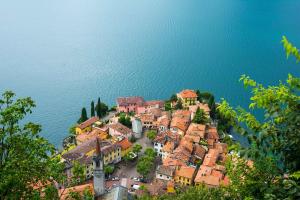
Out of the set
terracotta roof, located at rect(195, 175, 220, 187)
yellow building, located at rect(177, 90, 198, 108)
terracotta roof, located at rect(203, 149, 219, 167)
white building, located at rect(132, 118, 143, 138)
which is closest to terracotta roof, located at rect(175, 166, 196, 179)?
terracotta roof, located at rect(195, 175, 220, 187)

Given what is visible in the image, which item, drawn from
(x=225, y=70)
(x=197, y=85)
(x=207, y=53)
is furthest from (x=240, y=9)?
(x=197, y=85)

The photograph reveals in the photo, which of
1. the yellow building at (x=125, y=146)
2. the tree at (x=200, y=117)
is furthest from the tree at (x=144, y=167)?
the tree at (x=200, y=117)

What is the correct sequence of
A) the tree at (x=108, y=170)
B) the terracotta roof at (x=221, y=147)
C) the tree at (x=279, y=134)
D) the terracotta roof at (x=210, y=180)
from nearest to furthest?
the tree at (x=279, y=134)
the terracotta roof at (x=210, y=180)
the tree at (x=108, y=170)
the terracotta roof at (x=221, y=147)

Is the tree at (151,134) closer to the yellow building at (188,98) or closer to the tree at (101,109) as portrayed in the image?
the tree at (101,109)

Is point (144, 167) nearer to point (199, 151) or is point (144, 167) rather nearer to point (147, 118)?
point (199, 151)

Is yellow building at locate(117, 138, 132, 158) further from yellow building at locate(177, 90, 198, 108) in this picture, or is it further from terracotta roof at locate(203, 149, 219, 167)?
yellow building at locate(177, 90, 198, 108)

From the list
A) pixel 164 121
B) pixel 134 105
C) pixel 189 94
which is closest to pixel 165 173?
pixel 164 121

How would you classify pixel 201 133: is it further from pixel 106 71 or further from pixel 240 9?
pixel 240 9

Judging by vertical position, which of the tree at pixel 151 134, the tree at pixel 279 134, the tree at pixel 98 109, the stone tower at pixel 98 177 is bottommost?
the tree at pixel 279 134
